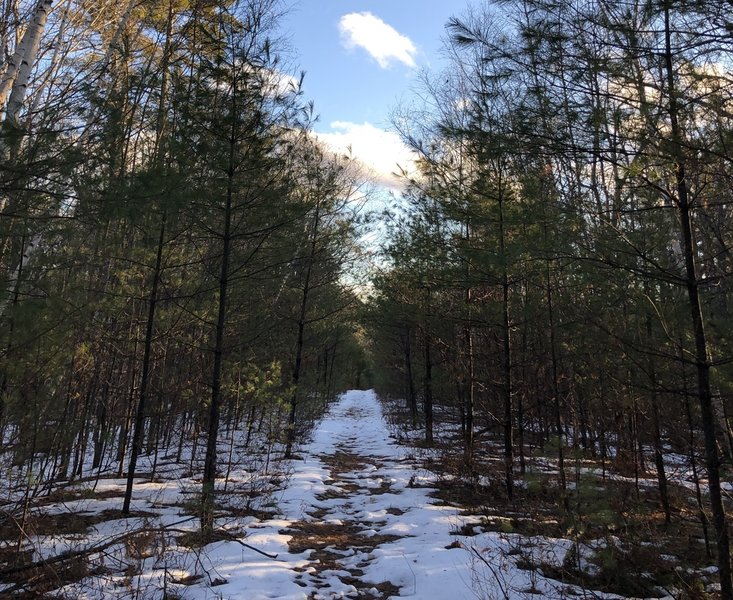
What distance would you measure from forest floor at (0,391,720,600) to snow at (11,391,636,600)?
2 centimetres

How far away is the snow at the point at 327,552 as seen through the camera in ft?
13.3

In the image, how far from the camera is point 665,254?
660cm

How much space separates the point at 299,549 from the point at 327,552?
1.07 feet

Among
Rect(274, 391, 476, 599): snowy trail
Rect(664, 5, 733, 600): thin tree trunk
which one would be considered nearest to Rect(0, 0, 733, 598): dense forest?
Rect(664, 5, 733, 600): thin tree trunk

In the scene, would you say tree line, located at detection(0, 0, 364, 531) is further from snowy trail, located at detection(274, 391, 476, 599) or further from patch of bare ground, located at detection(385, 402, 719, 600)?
patch of bare ground, located at detection(385, 402, 719, 600)

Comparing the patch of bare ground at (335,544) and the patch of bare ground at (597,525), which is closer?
the patch of bare ground at (597,525)

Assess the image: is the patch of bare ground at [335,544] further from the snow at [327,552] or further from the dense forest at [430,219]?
the dense forest at [430,219]

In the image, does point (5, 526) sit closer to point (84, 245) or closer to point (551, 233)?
point (84, 245)

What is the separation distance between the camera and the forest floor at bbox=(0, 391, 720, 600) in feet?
13.0

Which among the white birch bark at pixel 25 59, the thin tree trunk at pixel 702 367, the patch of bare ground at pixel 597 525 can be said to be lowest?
the patch of bare ground at pixel 597 525

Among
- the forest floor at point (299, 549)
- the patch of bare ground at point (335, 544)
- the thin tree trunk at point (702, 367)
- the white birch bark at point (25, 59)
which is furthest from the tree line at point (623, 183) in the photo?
the white birch bark at point (25, 59)

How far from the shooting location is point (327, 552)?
207 inches

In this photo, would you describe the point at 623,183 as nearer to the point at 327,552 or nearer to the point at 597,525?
the point at 597,525

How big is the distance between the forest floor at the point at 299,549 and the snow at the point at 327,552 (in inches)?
0.7
